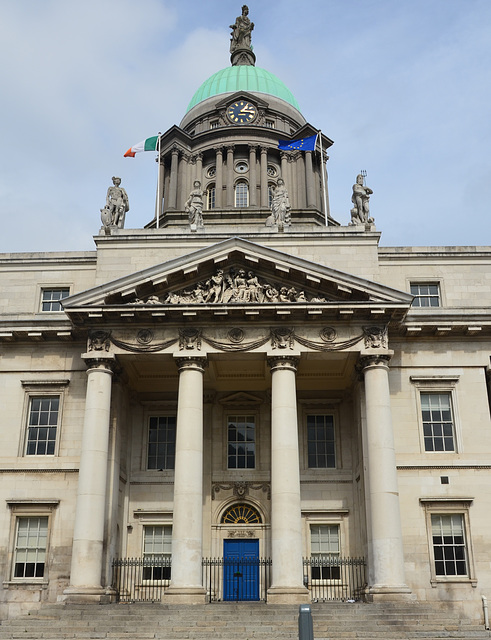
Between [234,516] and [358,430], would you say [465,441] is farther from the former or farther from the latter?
[234,516]

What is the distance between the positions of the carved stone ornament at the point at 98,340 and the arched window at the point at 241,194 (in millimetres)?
22370

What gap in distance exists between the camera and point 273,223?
3253 centimetres

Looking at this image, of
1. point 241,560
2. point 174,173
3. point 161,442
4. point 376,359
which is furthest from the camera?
Result: point 174,173

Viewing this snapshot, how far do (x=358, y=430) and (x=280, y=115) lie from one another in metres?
29.2

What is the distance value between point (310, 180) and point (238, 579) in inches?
1097

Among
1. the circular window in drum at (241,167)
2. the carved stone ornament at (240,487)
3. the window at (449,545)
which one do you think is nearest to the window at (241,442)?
the carved stone ornament at (240,487)

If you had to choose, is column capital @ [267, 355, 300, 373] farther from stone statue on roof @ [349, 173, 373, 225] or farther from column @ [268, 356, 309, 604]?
stone statue on roof @ [349, 173, 373, 225]

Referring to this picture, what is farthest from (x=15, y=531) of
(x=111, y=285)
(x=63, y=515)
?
(x=111, y=285)

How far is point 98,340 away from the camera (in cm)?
2789

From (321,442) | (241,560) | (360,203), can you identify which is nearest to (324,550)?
(241,560)

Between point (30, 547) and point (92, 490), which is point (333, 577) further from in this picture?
point (30, 547)

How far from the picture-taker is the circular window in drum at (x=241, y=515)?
101ft

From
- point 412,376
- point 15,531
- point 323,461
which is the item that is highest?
point 412,376

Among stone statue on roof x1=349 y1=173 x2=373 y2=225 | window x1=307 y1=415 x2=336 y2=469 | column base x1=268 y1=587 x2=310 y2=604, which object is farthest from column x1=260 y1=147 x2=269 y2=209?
column base x1=268 y1=587 x2=310 y2=604
